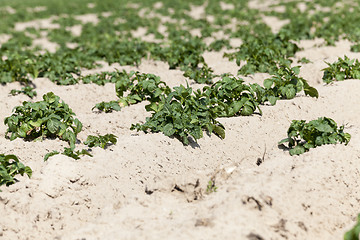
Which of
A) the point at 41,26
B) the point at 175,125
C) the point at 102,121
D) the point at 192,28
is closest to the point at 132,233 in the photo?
the point at 175,125

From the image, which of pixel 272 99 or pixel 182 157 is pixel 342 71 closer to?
pixel 272 99

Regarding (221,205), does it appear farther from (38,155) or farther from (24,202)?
(38,155)

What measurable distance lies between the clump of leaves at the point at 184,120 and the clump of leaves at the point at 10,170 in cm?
170

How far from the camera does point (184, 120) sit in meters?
6.60

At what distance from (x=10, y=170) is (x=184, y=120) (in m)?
2.30

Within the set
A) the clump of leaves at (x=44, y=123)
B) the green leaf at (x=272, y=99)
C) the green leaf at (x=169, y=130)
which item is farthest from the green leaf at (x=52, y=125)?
the green leaf at (x=272, y=99)

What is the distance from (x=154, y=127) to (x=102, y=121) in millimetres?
1212

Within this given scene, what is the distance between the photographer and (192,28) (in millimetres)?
17984

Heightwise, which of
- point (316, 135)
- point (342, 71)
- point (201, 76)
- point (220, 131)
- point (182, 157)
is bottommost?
point (201, 76)

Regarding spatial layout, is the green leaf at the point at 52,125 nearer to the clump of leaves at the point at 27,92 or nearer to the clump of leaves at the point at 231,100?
the clump of leaves at the point at 231,100

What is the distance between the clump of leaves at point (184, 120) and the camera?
21.4ft

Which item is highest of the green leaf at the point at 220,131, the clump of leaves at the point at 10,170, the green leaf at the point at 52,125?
the clump of leaves at the point at 10,170

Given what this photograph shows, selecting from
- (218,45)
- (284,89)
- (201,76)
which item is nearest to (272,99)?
(284,89)

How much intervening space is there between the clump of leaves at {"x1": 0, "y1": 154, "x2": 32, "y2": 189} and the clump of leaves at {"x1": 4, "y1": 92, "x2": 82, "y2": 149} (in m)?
0.94
